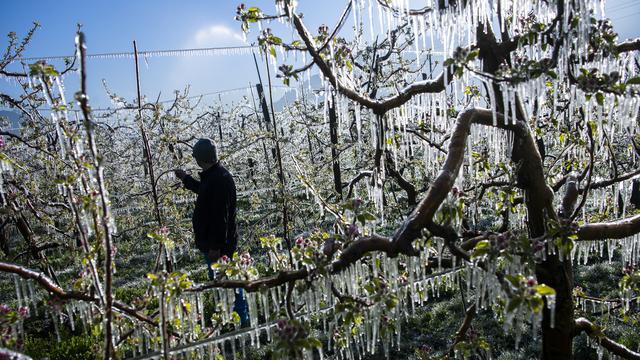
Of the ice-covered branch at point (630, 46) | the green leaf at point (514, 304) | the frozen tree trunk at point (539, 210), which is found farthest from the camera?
the frozen tree trunk at point (539, 210)

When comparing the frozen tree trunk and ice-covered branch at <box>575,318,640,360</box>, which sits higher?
the frozen tree trunk

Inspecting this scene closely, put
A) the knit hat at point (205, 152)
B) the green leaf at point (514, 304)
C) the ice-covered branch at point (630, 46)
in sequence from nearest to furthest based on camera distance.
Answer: the green leaf at point (514, 304) < the ice-covered branch at point (630, 46) < the knit hat at point (205, 152)

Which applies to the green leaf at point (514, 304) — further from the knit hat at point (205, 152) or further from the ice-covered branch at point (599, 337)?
the knit hat at point (205, 152)

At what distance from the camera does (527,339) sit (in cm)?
513

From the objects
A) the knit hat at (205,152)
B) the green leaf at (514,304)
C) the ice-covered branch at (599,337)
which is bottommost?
the ice-covered branch at (599,337)

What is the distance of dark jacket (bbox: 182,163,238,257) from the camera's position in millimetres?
4891

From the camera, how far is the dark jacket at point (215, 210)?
4891mm

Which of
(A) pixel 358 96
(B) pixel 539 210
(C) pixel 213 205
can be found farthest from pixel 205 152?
(B) pixel 539 210

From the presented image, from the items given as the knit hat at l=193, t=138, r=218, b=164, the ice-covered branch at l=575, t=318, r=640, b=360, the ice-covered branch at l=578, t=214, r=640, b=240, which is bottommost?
the ice-covered branch at l=575, t=318, r=640, b=360

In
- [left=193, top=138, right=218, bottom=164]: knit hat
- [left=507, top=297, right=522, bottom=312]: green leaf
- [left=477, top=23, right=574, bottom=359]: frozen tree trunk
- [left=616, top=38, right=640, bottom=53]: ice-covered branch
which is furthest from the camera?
[left=193, top=138, right=218, bottom=164]: knit hat

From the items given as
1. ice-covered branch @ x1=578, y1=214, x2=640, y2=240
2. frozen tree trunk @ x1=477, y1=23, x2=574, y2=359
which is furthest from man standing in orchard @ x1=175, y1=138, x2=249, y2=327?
ice-covered branch @ x1=578, y1=214, x2=640, y2=240

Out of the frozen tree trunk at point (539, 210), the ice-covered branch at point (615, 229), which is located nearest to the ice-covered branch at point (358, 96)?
the frozen tree trunk at point (539, 210)

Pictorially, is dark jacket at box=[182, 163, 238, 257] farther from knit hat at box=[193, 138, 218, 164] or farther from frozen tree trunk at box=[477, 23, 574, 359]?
frozen tree trunk at box=[477, 23, 574, 359]

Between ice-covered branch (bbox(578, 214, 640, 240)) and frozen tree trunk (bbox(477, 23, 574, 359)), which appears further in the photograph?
frozen tree trunk (bbox(477, 23, 574, 359))
